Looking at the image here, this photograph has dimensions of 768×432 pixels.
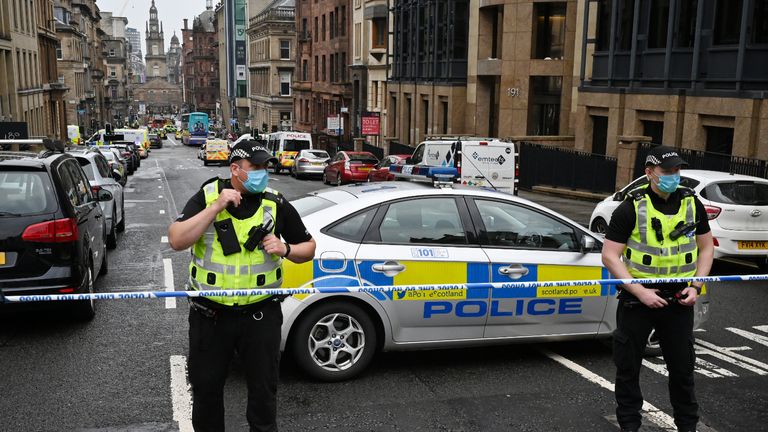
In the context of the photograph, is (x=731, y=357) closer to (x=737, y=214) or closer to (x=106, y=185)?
(x=737, y=214)

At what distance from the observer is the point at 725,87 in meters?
19.7

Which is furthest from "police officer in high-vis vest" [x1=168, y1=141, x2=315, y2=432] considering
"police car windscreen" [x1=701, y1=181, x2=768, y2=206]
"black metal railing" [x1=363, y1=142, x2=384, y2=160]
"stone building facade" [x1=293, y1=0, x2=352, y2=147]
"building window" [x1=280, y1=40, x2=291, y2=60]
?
"building window" [x1=280, y1=40, x2=291, y2=60]

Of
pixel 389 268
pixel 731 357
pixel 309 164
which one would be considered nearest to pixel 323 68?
pixel 309 164

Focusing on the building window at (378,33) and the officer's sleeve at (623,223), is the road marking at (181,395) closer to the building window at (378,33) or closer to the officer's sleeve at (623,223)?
the officer's sleeve at (623,223)

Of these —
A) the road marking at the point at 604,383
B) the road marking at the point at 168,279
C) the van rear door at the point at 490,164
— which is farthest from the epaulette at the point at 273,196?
the van rear door at the point at 490,164

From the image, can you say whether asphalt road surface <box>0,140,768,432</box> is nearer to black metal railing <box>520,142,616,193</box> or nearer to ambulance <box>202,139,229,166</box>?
black metal railing <box>520,142,616,193</box>

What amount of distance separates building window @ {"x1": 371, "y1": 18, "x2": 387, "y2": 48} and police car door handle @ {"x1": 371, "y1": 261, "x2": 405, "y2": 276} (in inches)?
1676

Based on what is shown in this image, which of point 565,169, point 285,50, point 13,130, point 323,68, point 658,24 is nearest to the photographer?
point 658,24

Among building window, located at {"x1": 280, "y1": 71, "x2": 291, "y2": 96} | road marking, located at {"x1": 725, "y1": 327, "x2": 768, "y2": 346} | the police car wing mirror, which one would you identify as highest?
building window, located at {"x1": 280, "y1": 71, "x2": 291, "y2": 96}

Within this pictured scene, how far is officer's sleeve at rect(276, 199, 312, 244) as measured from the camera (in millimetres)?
4551

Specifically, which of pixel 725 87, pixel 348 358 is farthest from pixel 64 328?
pixel 725 87

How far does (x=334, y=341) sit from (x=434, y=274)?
0.99 meters

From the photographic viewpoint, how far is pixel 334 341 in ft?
20.8

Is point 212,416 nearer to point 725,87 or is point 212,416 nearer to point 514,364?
point 514,364
